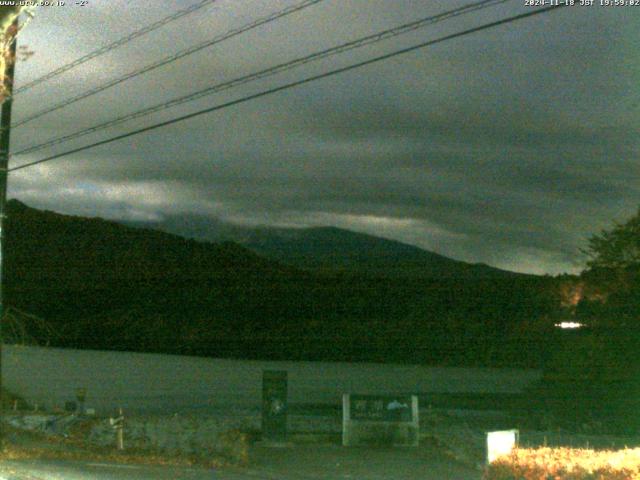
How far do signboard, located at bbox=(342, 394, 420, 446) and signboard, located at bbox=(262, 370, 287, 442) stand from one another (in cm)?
126

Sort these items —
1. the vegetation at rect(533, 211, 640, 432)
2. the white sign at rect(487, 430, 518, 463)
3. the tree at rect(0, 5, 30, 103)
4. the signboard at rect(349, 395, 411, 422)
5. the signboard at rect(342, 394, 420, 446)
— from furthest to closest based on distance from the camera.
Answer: the vegetation at rect(533, 211, 640, 432) < the signboard at rect(349, 395, 411, 422) < the signboard at rect(342, 394, 420, 446) < the tree at rect(0, 5, 30, 103) < the white sign at rect(487, 430, 518, 463)

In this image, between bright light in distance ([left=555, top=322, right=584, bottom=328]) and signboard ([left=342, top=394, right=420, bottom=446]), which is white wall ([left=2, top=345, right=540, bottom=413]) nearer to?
bright light in distance ([left=555, top=322, right=584, bottom=328])

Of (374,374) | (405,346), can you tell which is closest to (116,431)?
(374,374)

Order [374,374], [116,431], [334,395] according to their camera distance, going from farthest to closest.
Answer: [374,374] < [334,395] < [116,431]

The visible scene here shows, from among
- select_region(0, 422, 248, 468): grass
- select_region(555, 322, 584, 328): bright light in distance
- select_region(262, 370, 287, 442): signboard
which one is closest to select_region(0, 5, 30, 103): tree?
select_region(0, 422, 248, 468): grass

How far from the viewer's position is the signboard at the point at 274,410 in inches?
696

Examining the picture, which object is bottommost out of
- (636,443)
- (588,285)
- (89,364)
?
(636,443)

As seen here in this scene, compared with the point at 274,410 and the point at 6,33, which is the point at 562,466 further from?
the point at 6,33

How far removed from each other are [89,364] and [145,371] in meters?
2.22

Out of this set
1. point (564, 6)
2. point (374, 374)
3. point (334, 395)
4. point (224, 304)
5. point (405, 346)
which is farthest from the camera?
point (224, 304)

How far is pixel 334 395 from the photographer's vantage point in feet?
114

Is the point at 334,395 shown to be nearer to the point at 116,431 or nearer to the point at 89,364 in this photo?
the point at 89,364

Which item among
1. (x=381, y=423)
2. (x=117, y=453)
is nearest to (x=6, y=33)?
(x=117, y=453)

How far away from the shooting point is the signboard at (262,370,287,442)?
17.7 m
